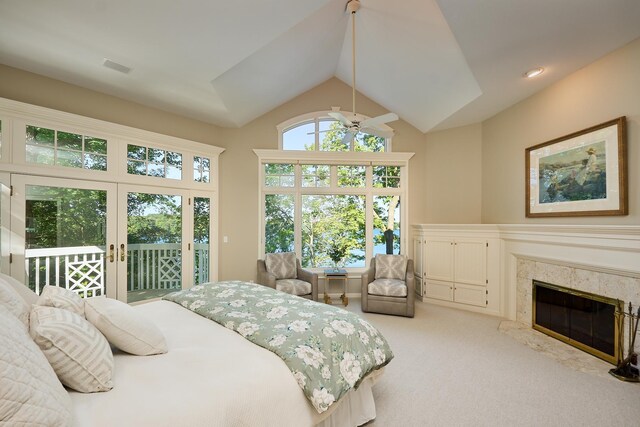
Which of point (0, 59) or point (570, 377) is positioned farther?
point (0, 59)

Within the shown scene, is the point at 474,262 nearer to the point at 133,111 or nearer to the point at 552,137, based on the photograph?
the point at 552,137

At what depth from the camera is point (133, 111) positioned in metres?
3.84

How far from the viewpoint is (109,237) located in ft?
11.8

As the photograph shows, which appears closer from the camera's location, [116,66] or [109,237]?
[116,66]

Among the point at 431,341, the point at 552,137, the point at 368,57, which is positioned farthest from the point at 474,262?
the point at 368,57

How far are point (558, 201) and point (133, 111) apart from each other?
5583mm

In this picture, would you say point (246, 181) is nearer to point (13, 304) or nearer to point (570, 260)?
point (13, 304)

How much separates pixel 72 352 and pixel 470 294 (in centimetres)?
456

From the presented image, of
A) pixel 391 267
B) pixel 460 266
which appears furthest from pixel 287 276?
pixel 460 266

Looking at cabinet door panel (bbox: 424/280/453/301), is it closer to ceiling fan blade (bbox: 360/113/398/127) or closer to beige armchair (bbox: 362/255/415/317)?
beige armchair (bbox: 362/255/415/317)

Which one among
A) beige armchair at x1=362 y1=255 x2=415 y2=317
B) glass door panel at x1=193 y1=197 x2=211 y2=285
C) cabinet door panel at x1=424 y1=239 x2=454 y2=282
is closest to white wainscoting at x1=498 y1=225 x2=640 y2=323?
cabinet door panel at x1=424 y1=239 x2=454 y2=282

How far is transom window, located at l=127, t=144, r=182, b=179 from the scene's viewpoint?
3.83m

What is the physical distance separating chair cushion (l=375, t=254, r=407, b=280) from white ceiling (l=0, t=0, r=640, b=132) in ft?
7.87

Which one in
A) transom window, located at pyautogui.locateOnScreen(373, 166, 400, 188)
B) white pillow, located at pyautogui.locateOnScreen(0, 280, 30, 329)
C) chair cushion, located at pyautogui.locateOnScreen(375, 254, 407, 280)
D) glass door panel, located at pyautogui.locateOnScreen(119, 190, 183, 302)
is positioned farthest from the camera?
transom window, located at pyautogui.locateOnScreen(373, 166, 400, 188)
